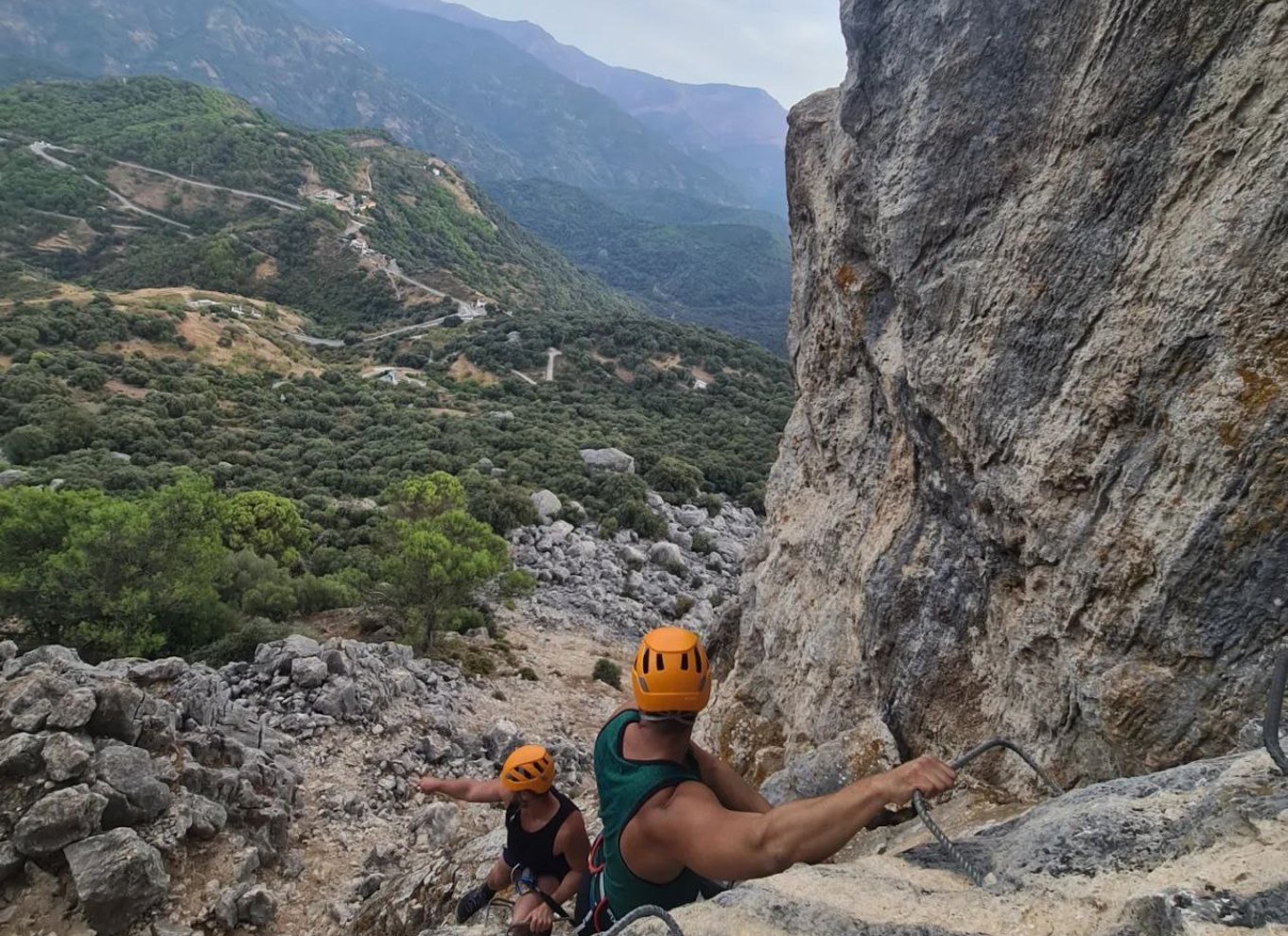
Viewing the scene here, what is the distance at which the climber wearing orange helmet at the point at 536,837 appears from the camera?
600 centimetres

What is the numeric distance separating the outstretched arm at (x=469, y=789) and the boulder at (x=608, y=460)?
37042 mm

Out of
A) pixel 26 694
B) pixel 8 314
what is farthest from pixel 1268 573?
pixel 8 314

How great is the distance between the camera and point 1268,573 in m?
3.97

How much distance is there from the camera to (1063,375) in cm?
503

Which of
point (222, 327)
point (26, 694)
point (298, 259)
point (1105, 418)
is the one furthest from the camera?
point (298, 259)

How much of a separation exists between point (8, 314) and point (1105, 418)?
7182cm

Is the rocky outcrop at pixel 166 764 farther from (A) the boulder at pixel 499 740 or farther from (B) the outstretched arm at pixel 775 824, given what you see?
(B) the outstretched arm at pixel 775 824

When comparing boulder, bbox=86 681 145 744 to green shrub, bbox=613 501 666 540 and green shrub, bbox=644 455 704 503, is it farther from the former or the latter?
green shrub, bbox=644 455 704 503

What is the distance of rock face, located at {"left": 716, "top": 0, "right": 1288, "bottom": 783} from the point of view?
162 inches

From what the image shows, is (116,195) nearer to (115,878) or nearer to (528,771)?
(115,878)

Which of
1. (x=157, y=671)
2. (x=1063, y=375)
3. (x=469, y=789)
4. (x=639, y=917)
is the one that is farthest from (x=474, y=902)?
(x=157, y=671)

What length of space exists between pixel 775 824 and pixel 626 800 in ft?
2.35

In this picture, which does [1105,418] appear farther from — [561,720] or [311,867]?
[561,720]

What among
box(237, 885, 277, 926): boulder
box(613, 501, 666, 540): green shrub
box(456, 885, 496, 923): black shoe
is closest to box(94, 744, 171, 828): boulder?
box(237, 885, 277, 926): boulder
